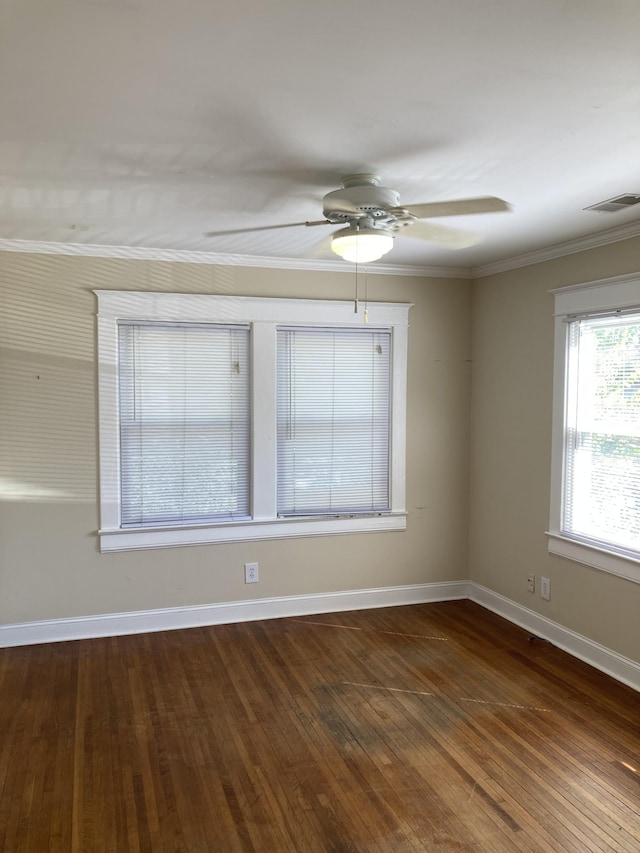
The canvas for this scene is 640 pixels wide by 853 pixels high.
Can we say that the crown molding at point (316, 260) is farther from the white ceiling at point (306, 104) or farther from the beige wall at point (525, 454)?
the white ceiling at point (306, 104)

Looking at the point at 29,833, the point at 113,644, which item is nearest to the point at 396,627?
the point at 113,644

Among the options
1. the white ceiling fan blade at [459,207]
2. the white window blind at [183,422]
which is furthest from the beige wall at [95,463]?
the white ceiling fan blade at [459,207]

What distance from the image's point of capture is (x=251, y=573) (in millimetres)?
4402

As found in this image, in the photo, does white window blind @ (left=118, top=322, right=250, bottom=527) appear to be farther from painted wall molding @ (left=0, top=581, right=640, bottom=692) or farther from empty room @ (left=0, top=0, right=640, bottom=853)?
painted wall molding @ (left=0, top=581, right=640, bottom=692)

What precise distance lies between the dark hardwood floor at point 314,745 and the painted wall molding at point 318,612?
9cm

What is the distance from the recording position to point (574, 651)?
12.6 ft

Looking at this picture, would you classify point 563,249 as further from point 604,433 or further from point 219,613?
point 219,613

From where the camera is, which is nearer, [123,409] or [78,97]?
[78,97]

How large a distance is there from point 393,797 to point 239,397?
8.36 ft

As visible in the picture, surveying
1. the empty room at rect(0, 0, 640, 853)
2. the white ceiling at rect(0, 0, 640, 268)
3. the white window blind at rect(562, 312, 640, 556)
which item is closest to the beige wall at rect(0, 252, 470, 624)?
the empty room at rect(0, 0, 640, 853)

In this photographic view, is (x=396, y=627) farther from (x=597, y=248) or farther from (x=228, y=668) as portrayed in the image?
(x=597, y=248)

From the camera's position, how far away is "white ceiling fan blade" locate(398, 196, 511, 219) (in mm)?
2961

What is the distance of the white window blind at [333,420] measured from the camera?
4.46m

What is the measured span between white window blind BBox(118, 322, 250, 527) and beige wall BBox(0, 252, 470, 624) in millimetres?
218
